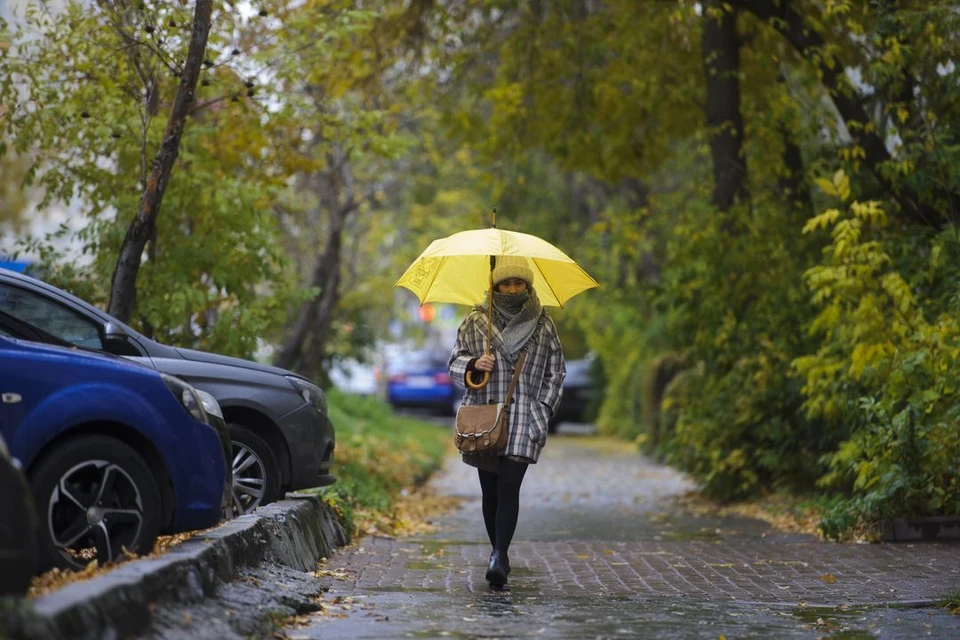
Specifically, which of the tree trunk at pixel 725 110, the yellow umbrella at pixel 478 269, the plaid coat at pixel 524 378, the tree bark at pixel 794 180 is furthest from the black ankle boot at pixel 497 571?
the tree trunk at pixel 725 110

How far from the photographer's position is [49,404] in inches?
281

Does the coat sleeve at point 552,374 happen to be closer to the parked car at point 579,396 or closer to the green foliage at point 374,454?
the green foliage at point 374,454

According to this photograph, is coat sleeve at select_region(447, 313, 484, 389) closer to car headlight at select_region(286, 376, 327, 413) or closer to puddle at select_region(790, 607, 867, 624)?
car headlight at select_region(286, 376, 327, 413)

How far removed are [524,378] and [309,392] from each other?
2.41 metres

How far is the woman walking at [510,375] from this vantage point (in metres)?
9.06

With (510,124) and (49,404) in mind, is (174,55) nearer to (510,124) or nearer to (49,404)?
(49,404)

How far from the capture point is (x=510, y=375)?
9.23 meters

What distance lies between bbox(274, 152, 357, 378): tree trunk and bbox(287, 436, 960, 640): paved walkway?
7.44 meters

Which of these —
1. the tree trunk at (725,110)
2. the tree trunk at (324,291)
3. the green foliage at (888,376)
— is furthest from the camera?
the tree trunk at (324,291)

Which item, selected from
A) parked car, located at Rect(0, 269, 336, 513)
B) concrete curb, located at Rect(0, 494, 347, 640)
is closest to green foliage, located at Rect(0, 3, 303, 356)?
parked car, located at Rect(0, 269, 336, 513)

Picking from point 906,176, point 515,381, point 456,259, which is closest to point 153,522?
point 515,381

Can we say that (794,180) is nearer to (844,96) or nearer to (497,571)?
(844,96)

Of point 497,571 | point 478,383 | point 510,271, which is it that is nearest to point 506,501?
point 497,571

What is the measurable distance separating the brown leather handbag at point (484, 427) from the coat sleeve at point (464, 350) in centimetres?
22
